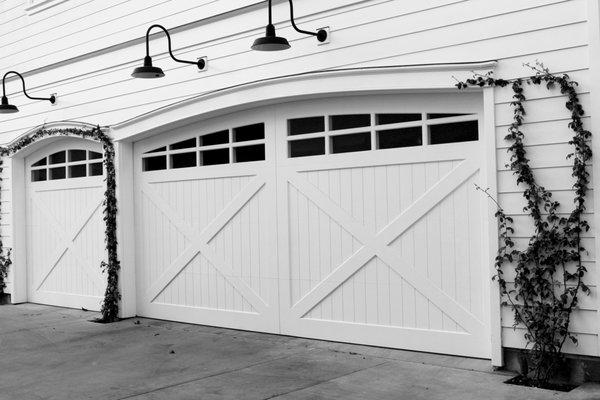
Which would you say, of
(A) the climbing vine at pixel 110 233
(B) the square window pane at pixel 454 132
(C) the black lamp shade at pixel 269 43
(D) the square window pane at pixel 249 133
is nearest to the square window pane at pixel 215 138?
(D) the square window pane at pixel 249 133

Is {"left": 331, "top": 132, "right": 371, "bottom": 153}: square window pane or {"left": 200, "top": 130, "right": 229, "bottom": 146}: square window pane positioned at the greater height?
{"left": 200, "top": 130, "right": 229, "bottom": 146}: square window pane

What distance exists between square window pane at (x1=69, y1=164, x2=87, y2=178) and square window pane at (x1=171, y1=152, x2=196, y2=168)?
6.40 feet

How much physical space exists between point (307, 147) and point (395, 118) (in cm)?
111

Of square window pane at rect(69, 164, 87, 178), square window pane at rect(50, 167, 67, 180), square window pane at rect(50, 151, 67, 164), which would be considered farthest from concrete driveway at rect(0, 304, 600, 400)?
square window pane at rect(50, 151, 67, 164)

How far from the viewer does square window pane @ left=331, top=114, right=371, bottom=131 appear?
277 inches

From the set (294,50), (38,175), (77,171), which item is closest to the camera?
(294,50)

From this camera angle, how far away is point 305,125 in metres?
7.57

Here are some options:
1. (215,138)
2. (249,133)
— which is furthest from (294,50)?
(215,138)

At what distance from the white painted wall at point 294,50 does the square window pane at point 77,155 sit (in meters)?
0.52

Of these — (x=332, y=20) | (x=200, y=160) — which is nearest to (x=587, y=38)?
(x=332, y=20)

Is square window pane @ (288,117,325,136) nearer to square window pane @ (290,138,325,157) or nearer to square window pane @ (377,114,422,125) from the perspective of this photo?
square window pane @ (290,138,325,157)

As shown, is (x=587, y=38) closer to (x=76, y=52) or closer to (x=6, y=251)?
(x=76, y=52)

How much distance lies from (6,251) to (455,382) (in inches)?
321

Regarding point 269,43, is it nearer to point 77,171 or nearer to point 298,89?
point 298,89
